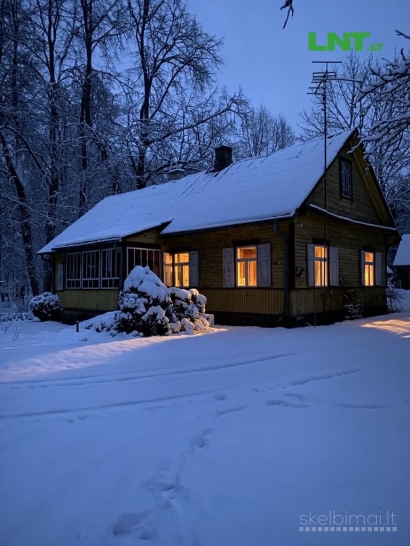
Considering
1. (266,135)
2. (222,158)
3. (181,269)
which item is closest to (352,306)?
(181,269)

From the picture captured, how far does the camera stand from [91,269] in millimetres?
17625

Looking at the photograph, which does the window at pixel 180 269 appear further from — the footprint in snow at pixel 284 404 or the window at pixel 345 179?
the footprint in snow at pixel 284 404

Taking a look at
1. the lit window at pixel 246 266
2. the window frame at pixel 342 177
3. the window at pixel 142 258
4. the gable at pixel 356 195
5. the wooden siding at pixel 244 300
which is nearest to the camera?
the wooden siding at pixel 244 300

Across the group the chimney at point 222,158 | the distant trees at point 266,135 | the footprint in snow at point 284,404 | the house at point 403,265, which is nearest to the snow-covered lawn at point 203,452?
the footprint in snow at point 284,404

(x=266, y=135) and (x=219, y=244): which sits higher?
(x=266, y=135)

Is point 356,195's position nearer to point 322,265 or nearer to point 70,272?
point 322,265

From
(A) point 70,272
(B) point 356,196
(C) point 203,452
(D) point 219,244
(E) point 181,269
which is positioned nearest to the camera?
(C) point 203,452

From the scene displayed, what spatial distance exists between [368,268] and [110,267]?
1124 cm

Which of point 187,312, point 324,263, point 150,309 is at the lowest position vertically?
point 187,312

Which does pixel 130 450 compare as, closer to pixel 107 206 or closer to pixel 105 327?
pixel 105 327

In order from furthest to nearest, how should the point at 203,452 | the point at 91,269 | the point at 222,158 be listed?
the point at 222,158 < the point at 91,269 < the point at 203,452

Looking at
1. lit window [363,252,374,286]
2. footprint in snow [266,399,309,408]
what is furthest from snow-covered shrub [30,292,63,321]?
footprint in snow [266,399,309,408]

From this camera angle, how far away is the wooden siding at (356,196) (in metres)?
15.5

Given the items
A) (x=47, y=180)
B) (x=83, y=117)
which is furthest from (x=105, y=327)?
(x=83, y=117)
